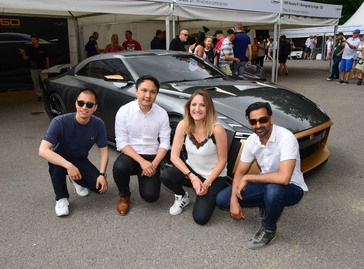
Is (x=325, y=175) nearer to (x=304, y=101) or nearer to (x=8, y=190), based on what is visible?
(x=304, y=101)

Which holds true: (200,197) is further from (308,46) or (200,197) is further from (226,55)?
(308,46)

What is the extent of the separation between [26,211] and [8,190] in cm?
61

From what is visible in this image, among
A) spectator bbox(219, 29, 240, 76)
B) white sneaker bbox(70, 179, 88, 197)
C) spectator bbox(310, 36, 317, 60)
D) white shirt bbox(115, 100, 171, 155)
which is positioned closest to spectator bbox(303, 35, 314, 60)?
spectator bbox(310, 36, 317, 60)

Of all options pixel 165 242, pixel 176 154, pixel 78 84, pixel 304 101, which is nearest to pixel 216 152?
pixel 176 154

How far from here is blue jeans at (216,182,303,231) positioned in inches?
95.6

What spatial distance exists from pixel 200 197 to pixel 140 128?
90 centimetres

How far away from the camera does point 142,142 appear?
3234mm

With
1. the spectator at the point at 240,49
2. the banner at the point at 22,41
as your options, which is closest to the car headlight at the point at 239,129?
the spectator at the point at 240,49

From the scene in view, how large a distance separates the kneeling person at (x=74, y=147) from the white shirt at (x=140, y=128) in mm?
190

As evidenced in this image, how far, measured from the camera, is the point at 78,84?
5.06 metres

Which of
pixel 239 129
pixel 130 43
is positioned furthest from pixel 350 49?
pixel 239 129

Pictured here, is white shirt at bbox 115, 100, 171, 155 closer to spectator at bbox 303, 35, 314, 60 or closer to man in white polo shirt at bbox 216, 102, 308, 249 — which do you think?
man in white polo shirt at bbox 216, 102, 308, 249

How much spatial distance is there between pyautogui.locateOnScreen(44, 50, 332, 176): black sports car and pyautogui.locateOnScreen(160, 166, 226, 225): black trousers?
27cm

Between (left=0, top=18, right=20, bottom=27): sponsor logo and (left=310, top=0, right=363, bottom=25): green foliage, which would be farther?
(left=310, top=0, right=363, bottom=25): green foliage
